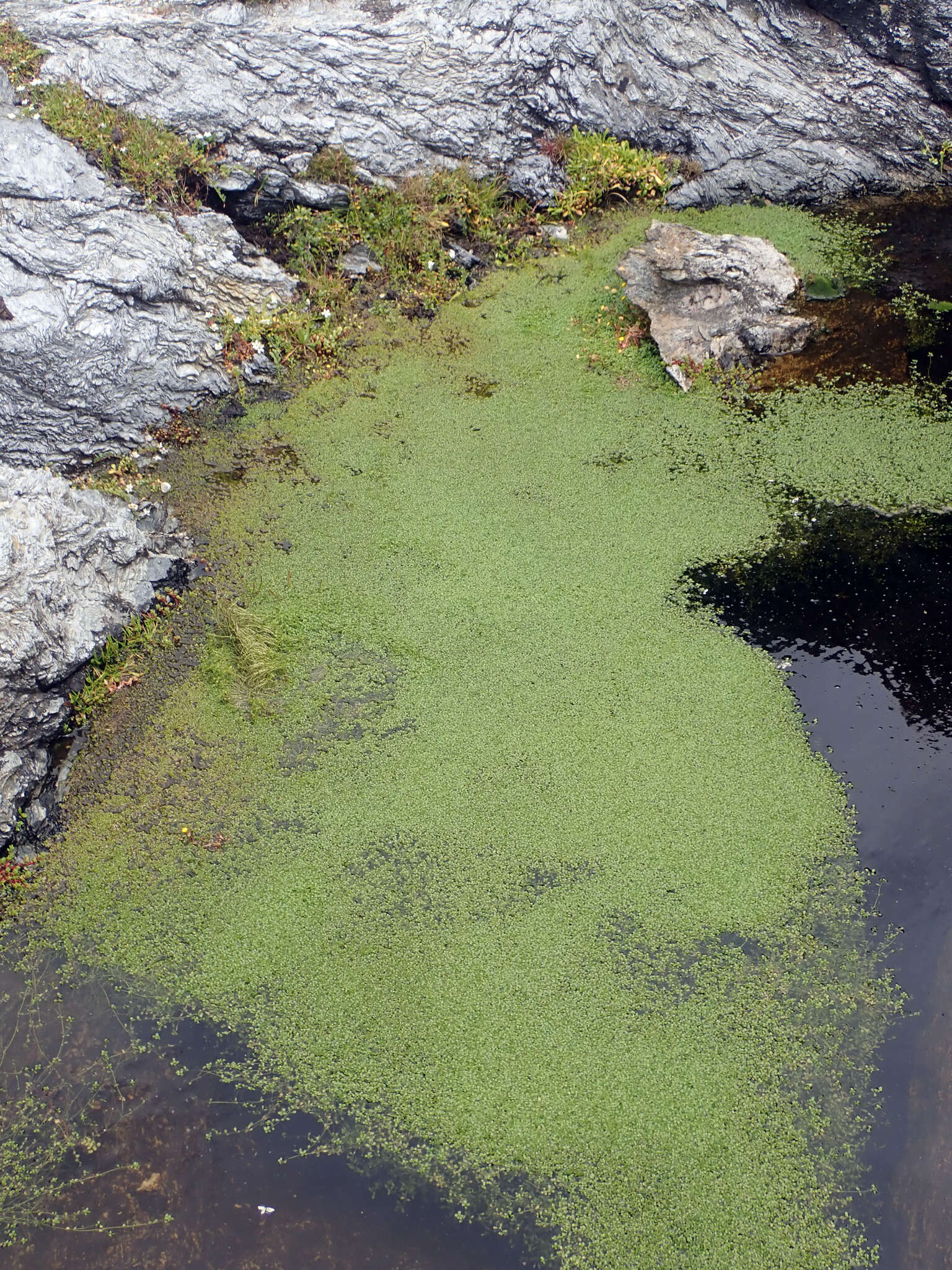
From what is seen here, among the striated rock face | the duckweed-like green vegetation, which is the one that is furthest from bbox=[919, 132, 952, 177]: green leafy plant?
the duckweed-like green vegetation

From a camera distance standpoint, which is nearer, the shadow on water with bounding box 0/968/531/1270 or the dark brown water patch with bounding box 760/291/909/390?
→ the shadow on water with bounding box 0/968/531/1270

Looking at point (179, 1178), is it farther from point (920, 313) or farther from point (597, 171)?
point (597, 171)

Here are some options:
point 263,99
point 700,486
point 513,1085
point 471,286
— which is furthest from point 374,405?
point 513,1085

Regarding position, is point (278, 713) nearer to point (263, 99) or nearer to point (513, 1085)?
point (513, 1085)

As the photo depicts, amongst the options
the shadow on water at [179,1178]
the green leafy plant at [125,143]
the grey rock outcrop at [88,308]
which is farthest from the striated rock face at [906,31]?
the shadow on water at [179,1178]

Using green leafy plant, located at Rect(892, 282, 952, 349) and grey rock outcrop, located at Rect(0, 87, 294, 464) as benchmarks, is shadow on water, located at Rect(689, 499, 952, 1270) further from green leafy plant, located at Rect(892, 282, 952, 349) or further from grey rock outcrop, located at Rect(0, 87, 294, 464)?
grey rock outcrop, located at Rect(0, 87, 294, 464)

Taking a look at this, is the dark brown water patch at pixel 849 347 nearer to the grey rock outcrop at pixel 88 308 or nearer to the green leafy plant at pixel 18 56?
the grey rock outcrop at pixel 88 308

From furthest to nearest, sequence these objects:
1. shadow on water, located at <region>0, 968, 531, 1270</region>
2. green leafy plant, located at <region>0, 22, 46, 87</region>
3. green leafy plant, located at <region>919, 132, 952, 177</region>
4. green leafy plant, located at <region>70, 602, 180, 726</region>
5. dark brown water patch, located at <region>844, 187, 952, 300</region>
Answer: green leafy plant, located at <region>919, 132, 952, 177</region> < dark brown water patch, located at <region>844, 187, 952, 300</region> < green leafy plant, located at <region>0, 22, 46, 87</region> < green leafy plant, located at <region>70, 602, 180, 726</region> < shadow on water, located at <region>0, 968, 531, 1270</region>

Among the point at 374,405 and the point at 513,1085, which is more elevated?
the point at 374,405
